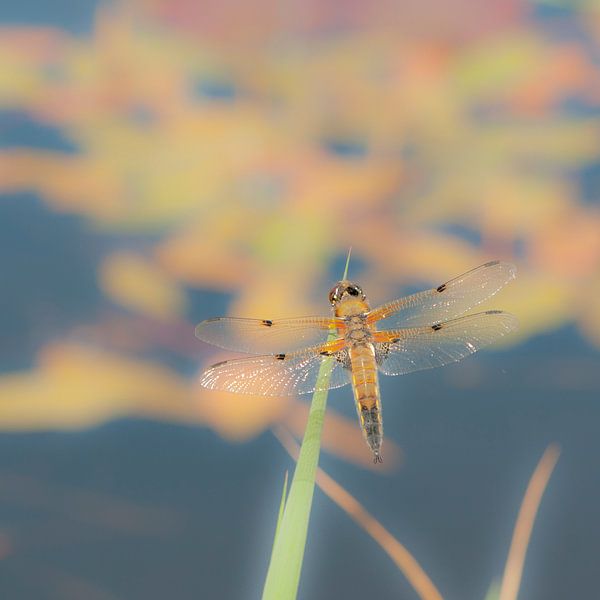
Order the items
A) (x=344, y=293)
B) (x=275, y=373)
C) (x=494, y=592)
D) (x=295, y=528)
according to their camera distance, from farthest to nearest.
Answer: (x=344, y=293), (x=275, y=373), (x=494, y=592), (x=295, y=528)

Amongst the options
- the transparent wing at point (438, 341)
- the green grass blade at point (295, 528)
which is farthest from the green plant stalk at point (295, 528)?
the transparent wing at point (438, 341)

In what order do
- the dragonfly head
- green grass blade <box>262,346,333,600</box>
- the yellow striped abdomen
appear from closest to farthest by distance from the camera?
green grass blade <box>262,346,333,600</box>
the yellow striped abdomen
the dragonfly head

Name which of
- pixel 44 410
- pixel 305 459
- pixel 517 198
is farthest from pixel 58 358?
pixel 517 198

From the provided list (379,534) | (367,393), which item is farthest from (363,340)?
(379,534)

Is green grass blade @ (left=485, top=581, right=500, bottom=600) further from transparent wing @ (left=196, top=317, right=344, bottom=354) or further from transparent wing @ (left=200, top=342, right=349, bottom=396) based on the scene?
transparent wing @ (left=196, top=317, right=344, bottom=354)

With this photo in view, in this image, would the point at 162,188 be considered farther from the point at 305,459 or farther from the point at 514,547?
the point at 514,547

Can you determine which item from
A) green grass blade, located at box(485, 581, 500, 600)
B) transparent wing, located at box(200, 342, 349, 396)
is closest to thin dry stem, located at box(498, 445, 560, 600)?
green grass blade, located at box(485, 581, 500, 600)

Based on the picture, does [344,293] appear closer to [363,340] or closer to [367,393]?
[363,340]
